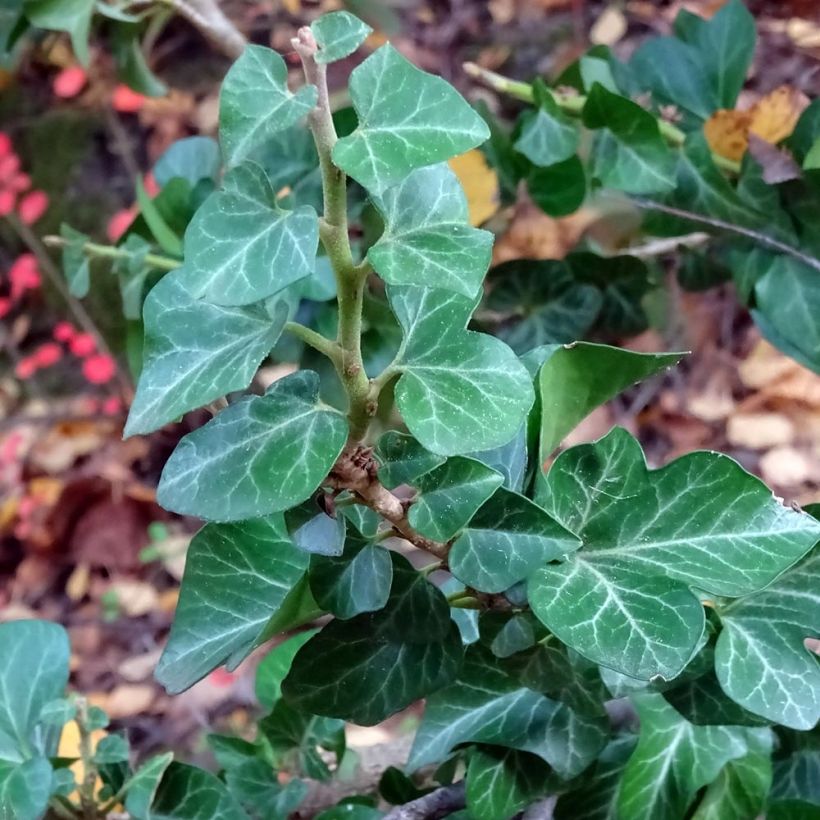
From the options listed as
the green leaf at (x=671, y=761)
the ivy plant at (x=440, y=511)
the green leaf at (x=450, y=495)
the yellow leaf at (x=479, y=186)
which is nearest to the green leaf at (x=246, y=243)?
the ivy plant at (x=440, y=511)

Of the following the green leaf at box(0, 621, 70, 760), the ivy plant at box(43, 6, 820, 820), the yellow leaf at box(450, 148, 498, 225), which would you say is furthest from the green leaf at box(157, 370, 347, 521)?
the yellow leaf at box(450, 148, 498, 225)

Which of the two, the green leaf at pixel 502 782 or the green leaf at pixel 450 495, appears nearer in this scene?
the green leaf at pixel 450 495

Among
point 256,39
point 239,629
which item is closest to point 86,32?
point 239,629

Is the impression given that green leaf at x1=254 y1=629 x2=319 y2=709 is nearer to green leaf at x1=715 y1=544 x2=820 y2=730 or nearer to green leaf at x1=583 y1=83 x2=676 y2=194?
green leaf at x1=715 y1=544 x2=820 y2=730

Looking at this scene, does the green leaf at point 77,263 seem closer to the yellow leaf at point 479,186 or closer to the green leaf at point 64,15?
the green leaf at point 64,15

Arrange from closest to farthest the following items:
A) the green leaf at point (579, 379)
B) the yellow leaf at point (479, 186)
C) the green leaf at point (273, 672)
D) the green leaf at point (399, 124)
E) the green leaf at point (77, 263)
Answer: the green leaf at point (399, 124), the green leaf at point (579, 379), the green leaf at point (273, 672), the green leaf at point (77, 263), the yellow leaf at point (479, 186)
